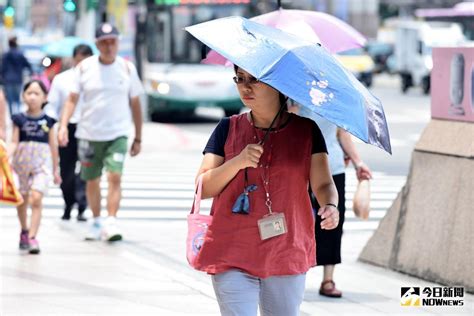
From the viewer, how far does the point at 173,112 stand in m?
28.4

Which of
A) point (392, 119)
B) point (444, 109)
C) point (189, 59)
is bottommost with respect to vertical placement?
point (392, 119)

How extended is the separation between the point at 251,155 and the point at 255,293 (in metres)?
0.61

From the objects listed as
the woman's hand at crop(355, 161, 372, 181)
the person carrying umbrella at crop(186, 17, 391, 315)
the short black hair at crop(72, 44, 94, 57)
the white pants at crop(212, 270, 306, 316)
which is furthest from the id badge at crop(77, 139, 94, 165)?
the white pants at crop(212, 270, 306, 316)

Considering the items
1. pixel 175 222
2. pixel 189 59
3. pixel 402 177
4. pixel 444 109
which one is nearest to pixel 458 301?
pixel 444 109

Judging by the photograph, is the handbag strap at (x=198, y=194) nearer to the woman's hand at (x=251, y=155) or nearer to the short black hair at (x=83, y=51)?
the woman's hand at (x=251, y=155)

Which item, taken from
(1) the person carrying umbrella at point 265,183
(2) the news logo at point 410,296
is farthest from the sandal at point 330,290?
(1) the person carrying umbrella at point 265,183

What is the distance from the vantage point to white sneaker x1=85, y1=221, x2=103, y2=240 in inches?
434

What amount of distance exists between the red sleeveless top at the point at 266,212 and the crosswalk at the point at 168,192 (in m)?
7.11

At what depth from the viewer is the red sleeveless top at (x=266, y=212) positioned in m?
5.16

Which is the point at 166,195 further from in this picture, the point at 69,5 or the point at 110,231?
the point at 69,5

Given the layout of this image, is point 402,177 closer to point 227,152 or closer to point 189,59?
point 189,59

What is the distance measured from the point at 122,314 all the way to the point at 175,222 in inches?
197

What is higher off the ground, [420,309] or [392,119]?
[420,309]

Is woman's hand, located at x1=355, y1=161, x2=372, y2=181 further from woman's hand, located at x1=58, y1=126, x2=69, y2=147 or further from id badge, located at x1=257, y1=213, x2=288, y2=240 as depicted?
woman's hand, located at x1=58, y1=126, x2=69, y2=147
